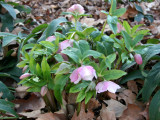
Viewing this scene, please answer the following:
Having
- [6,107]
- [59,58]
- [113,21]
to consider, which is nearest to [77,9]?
[113,21]

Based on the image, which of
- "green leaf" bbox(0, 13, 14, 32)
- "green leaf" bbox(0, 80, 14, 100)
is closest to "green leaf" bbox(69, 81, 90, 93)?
"green leaf" bbox(0, 80, 14, 100)

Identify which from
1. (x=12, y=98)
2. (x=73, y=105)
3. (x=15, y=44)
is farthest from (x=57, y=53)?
(x=15, y=44)

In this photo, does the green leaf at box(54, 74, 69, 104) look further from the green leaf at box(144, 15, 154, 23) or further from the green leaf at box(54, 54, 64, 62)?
the green leaf at box(144, 15, 154, 23)

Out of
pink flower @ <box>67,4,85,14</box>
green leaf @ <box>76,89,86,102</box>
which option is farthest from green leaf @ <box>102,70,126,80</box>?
pink flower @ <box>67,4,85,14</box>

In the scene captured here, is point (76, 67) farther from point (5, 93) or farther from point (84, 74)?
point (5, 93)

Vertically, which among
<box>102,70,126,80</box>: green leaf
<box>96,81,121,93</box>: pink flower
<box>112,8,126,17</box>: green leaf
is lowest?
<box>96,81,121,93</box>: pink flower

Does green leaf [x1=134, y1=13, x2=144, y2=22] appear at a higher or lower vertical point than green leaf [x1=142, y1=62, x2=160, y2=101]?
higher

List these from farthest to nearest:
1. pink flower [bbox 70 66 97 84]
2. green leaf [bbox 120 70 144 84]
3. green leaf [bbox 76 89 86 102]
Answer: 1. green leaf [bbox 120 70 144 84]
2. green leaf [bbox 76 89 86 102]
3. pink flower [bbox 70 66 97 84]

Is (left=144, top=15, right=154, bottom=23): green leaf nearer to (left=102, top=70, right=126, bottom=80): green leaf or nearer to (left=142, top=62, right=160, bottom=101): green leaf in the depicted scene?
(left=142, top=62, right=160, bottom=101): green leaf

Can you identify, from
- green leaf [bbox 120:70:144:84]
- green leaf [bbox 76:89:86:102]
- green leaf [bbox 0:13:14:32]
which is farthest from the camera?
green leaf [bbox 0:13:14:32]

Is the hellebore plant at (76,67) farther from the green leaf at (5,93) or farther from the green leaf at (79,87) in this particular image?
the green leaf at (5,93)

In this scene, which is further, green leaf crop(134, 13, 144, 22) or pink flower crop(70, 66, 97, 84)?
green leaf crop(134, 13, 144, 22)

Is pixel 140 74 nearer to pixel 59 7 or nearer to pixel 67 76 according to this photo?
pixel 67 76

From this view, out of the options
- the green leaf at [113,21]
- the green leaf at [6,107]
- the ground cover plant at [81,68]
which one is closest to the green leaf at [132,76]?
the ground cover plant at [81,68]
